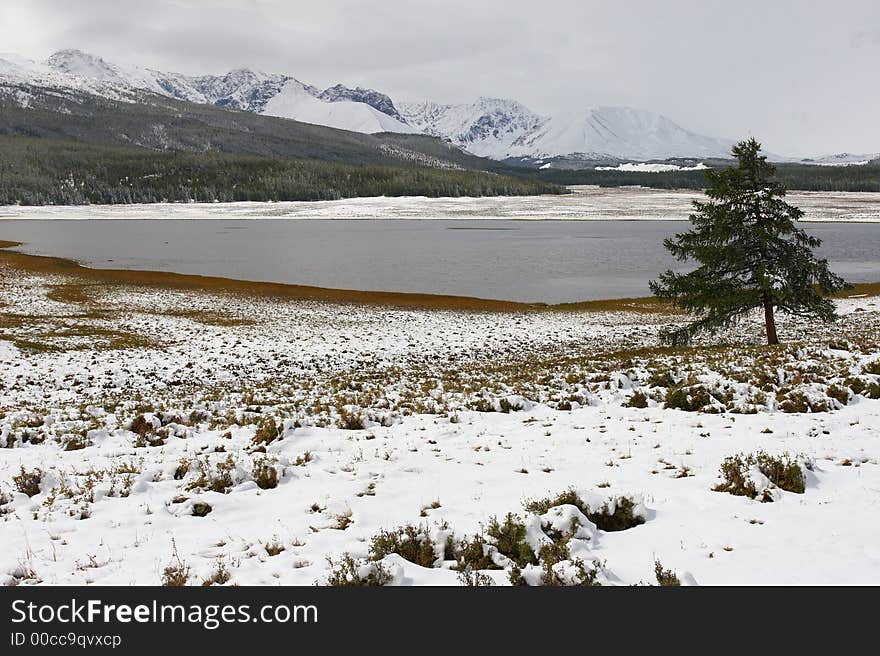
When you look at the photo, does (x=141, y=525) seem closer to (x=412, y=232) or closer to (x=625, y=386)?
(x=625, y=386)

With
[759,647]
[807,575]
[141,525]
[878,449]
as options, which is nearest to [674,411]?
[878,449]

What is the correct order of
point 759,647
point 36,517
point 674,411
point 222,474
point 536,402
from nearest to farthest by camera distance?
point 759,647 < point 36,517 < point 222,474 < point 674,411 < point 536,402

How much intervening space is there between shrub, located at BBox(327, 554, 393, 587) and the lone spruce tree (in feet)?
70.3

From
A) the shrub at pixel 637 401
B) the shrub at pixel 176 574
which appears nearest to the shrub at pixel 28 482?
the shrub at pixel 176 574

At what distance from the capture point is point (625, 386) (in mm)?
13641

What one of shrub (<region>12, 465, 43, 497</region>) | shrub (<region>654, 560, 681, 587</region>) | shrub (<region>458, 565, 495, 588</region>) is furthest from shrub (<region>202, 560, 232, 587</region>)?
shrub (<region>12, 465, 43, 497</region>)

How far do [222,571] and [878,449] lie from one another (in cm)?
865

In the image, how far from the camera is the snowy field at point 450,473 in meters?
5.55

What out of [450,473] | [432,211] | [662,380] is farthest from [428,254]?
[432,211]

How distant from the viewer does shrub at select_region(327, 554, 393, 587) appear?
17.0 feet

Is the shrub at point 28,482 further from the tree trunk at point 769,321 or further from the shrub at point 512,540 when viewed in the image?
the tree trunk at point 769,321

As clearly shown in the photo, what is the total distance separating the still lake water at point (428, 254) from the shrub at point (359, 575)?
130 feet

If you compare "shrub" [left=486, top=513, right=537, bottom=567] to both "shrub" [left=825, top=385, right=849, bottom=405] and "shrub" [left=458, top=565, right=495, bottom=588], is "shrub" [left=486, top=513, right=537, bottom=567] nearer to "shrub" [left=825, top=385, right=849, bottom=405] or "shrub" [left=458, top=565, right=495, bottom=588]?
"shrub" [left=458, top=565, right=495, bottom=588]

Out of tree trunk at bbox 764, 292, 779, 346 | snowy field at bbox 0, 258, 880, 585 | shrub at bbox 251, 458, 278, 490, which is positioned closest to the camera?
snowy field at bbox 0, 258, 880, 585
